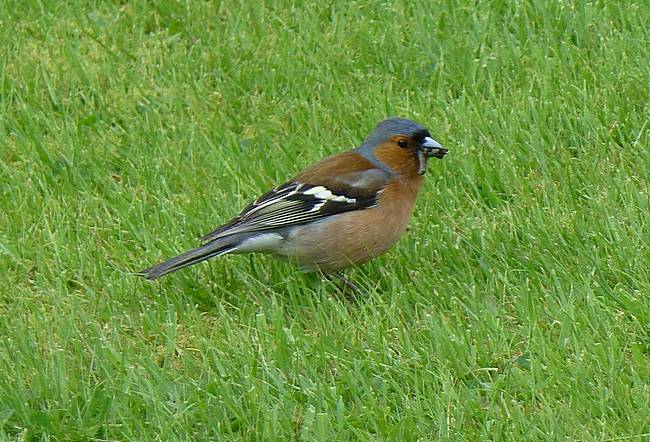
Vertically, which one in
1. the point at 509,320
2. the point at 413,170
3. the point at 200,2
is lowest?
the point at 509,320

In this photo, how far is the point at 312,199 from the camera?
6.04 meters

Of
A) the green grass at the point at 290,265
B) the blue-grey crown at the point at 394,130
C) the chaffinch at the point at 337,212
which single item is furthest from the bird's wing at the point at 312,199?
the green grass at the point at 290,265

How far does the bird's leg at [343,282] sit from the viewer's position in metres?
5.82

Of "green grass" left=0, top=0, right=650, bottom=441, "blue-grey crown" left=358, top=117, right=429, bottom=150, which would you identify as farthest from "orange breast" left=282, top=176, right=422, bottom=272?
"blue-grey crown" left=358, top=117, right=429, bottom=150

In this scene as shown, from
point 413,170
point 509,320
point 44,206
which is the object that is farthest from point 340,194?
point 44,206

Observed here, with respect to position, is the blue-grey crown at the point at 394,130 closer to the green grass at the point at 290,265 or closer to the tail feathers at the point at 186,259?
the green grass at the point at 290,265

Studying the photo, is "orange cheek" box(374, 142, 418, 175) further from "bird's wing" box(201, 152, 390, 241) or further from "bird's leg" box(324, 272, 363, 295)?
"bird's leg" box(324, 272, 363, 295)

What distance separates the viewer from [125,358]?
5262mm

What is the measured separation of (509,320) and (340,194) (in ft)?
3.86

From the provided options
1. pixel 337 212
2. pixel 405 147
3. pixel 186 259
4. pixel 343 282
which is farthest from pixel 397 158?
pixel 186 259

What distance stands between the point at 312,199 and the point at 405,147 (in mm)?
555

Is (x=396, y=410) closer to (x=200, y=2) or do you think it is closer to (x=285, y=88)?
(x=285, y=88)

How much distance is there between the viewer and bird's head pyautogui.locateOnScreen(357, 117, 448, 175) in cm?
617

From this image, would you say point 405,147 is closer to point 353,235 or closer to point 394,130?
point 394,130
